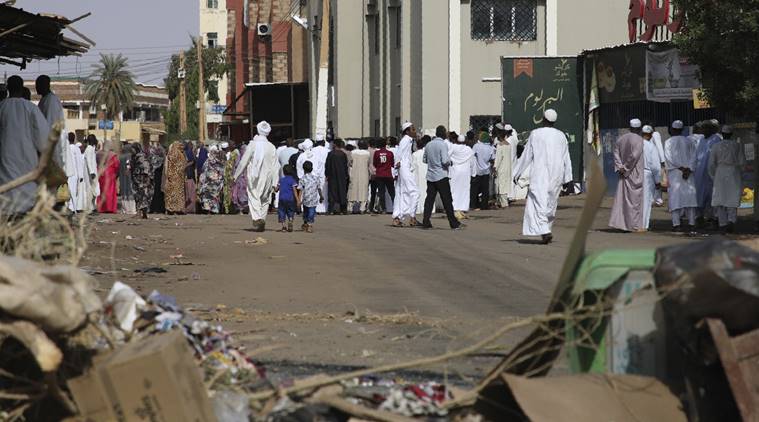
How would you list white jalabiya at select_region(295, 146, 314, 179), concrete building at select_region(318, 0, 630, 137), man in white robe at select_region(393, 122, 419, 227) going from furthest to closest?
1. concrete building at select_region(318, 0, 630, 137)
2. white jalabiya at select_region(295, 146, 314, 179)
3. man in white robe at select_region(393, 122, 419, 227)

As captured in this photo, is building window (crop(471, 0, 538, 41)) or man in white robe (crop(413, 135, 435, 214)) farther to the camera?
building window (crop(471, 0, 538, 41))

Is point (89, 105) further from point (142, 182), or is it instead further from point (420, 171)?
point (420, 171)

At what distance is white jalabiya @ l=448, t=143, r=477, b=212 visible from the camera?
27.6 meters

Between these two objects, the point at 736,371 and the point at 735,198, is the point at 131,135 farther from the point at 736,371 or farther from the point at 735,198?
the point at 736,371

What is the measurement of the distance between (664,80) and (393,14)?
46.7 feet

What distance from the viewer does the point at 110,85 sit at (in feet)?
346

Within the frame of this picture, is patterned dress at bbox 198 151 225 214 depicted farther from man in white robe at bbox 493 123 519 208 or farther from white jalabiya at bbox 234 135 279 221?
white jalabiya at bbox 234 135 279 221

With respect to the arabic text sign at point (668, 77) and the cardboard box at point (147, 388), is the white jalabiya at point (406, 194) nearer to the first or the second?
the arabic text sign at point (668, 77)

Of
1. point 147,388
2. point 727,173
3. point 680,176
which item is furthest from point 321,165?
point 147,388

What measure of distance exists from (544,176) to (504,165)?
1343 centimetres

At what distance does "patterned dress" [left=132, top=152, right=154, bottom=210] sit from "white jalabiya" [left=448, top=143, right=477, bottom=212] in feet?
20.2

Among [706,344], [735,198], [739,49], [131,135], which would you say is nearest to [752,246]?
[706,344]

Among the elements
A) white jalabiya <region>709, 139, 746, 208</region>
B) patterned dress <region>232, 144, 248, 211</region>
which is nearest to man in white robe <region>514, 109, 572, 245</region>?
white jalabiya <region>709, 139, 746, 208</region>

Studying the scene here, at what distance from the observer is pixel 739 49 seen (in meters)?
19.9
